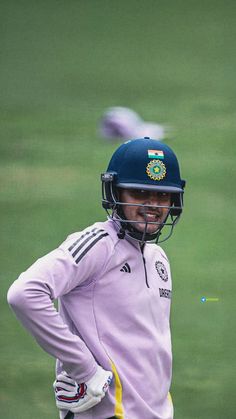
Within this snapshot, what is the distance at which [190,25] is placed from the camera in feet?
29.7

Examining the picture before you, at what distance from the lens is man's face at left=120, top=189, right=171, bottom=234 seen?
3.10 meters

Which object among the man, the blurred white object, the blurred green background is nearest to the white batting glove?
the man

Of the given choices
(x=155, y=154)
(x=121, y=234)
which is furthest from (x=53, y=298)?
(x=155, y=154)

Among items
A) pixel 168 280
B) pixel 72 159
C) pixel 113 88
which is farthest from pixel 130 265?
pixel 113 88

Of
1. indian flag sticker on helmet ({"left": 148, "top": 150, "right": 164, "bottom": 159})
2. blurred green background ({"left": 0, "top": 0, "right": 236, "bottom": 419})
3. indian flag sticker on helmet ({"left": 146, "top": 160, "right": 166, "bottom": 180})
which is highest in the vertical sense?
indian flag sticker on helmet ({"left": 148, "top": 150, "right": 164, "bottom": 159})

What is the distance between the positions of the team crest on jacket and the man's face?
0.15 meters

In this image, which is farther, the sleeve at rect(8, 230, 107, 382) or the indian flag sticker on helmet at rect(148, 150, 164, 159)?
the indian flag sticker on helmet at rect(148, 150, 164, 159)

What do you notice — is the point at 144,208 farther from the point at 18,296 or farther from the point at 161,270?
the point at 18,296

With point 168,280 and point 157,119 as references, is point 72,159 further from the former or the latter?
point 168,280

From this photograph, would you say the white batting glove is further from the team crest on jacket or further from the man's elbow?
the team crest on jacket

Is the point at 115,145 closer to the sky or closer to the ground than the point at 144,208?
closer to the ground

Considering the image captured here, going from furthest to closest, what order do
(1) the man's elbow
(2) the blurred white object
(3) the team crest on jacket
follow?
(2) the blurred white object
(3) the team crest on jacket
(1) the man's elbow

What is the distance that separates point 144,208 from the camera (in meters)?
3.10

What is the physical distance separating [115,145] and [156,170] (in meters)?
4.47
